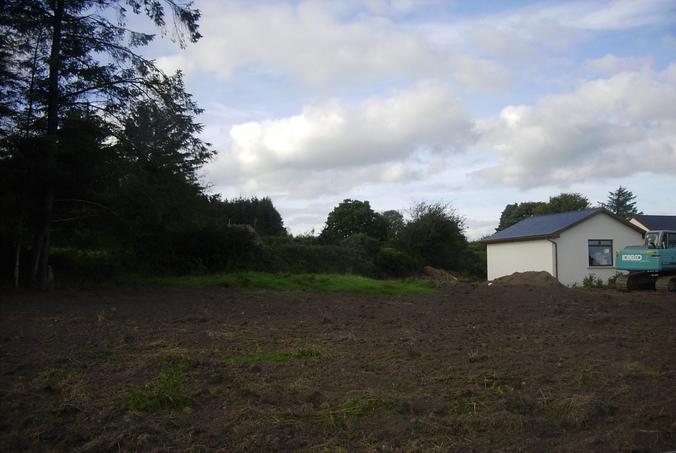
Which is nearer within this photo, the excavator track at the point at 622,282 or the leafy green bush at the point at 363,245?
the excavator track at the point at 622,282

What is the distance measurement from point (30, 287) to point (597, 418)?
51.2ft

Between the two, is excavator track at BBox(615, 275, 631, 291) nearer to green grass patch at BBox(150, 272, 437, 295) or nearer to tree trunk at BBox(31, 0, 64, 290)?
green grass patch at BBox(150, 272, 437, 295)

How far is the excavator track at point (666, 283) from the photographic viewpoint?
72.6 feet

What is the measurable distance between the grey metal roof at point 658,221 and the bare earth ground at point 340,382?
30.5 m

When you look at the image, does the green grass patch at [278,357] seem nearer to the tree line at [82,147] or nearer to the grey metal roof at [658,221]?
the tree line at [82,147]

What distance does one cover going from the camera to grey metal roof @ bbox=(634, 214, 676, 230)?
3881cm

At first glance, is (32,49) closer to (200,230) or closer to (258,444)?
(200,230)

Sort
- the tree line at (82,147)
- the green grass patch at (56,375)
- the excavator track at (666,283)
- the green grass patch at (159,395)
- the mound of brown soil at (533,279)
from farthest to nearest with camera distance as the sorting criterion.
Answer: the mound of brown soil at (533,279), the excavator track at (666,283), the tree line at (82,147), the green grass patch at (56,375), the green grass patch at (159,395)

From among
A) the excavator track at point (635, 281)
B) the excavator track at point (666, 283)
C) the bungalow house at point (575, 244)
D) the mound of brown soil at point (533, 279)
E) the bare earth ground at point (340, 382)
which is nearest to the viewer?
the bare earth ground at point (340, 382)

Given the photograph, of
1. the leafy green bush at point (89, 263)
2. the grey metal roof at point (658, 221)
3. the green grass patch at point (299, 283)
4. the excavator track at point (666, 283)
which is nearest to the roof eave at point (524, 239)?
the excavator track at point (666, 283)

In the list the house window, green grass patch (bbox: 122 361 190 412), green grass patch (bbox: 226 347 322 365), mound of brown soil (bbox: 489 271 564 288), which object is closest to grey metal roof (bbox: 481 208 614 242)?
the house window

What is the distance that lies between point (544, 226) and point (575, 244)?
2.10m

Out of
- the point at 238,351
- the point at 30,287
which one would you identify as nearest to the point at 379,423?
the point at 238,351

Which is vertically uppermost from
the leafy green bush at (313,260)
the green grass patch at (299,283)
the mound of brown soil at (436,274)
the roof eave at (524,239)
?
the roof eave at (524,239)
